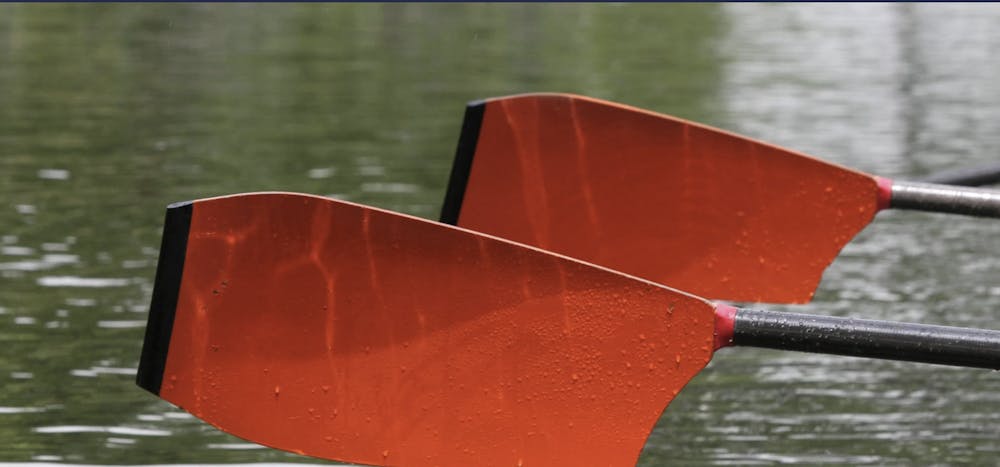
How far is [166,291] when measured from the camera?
15.3ft

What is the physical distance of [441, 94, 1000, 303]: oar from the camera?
6.38 meters

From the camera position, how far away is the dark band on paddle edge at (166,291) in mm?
4652

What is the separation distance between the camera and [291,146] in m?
11.4

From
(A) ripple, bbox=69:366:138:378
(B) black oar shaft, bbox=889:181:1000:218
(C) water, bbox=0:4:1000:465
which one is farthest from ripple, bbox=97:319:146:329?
(B) black oar shaft, bbox=889:181:1000:218

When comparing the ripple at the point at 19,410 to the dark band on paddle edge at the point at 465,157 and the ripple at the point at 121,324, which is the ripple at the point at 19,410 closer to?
the ripple at the point at 121,324

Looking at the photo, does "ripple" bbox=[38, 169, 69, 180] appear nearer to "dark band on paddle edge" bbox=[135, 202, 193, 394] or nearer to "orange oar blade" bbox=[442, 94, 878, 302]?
"orange oar blade" bbox=[442, 94, 878, 302]

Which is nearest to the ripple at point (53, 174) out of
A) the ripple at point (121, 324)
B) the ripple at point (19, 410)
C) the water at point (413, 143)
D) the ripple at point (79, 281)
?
the water at point (413, 143)

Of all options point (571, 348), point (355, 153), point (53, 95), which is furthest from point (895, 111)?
point (571, 348)

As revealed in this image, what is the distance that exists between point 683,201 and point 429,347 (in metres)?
1.96

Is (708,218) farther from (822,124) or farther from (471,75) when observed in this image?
(471,75)

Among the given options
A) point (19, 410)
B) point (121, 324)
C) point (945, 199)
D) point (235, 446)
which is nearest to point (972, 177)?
point (945, 199)

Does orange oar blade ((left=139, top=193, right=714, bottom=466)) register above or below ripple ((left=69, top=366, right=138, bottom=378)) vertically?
above

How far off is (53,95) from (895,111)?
648 centimetres

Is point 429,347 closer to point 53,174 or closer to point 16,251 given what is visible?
point 16,251
